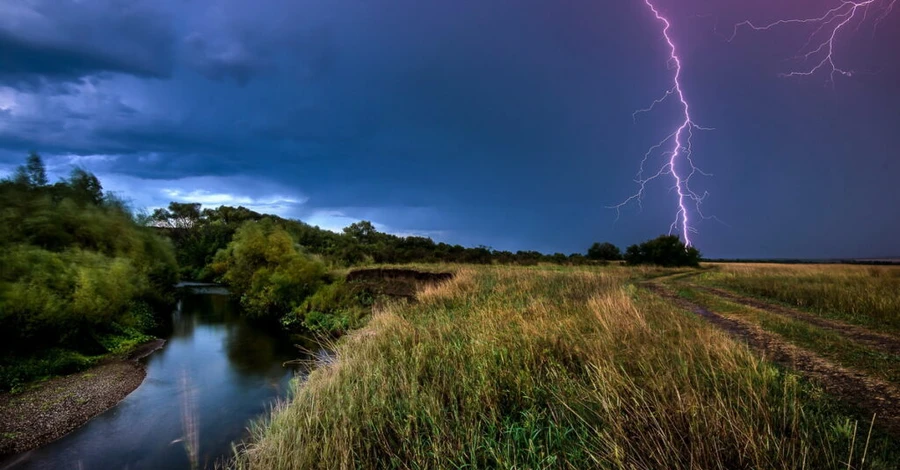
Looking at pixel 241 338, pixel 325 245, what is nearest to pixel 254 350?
pixel 241 338

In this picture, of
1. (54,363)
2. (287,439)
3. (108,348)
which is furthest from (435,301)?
(108,348)

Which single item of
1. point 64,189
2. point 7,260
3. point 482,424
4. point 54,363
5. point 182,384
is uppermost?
point 64,189

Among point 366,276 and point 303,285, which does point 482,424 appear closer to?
point 366,276

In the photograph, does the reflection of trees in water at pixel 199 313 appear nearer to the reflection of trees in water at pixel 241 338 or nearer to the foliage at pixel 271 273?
the reflection of trees in water at pixel 241 338

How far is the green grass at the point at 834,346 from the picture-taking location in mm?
5305

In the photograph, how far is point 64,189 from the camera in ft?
86.7

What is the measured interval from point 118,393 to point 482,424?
15.6 m

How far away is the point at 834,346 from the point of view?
21.4ft

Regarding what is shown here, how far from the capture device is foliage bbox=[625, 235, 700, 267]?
56250 mm

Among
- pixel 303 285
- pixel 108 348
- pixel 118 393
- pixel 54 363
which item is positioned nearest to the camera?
pixel 118 393

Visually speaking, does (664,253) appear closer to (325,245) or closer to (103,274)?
(325,245)

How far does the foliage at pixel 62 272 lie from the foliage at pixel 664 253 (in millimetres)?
58905

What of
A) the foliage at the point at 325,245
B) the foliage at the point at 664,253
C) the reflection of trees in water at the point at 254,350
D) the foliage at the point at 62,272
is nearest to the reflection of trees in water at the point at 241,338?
the reflection of trees in water at the point at 254,350

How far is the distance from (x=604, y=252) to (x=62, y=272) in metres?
65.3
